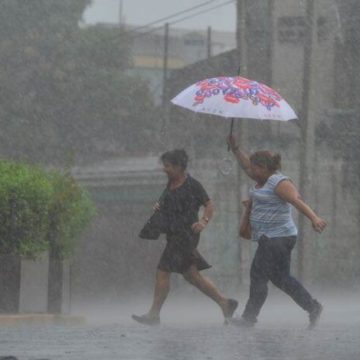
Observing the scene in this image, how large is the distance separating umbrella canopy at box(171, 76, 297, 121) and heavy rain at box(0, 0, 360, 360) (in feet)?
0.06

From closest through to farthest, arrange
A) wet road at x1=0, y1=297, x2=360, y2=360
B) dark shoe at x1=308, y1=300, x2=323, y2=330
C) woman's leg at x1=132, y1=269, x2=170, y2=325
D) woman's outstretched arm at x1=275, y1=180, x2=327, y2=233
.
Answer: wet road at x1=0, y1=297, x2=360, y2=360, woman's outstretched arm at x1=275, y1=180, x2=327, y2=233, dark shoe at x1=308, y1=300, x2=323, y2=330, woman's leg at x1=132, y1=269, x2=170, y2=325

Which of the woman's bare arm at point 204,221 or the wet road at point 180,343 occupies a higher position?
the woman's bare arm at point 204,221

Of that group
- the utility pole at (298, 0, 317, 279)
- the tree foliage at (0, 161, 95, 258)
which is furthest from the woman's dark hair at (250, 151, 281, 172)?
the utility pole at (298, 0, 317, 279)

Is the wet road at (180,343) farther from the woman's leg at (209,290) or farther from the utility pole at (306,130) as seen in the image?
the utility pole at (306,130)

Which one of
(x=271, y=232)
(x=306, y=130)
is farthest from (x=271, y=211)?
(x=306, y=130)

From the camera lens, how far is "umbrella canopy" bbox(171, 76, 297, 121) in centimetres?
1107

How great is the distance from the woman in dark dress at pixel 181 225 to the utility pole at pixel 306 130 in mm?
10507

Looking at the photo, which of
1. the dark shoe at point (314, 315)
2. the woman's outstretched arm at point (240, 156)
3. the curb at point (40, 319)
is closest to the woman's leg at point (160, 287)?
the woman's outstretched arm at point (240, 156)

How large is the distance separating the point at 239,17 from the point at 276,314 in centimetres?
803

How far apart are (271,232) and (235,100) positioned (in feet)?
3.73

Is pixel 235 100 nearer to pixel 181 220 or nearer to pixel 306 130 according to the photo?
pixel 181 220

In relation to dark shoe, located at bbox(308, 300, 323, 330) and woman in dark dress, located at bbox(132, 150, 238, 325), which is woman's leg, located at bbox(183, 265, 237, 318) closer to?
woman in dark dress, located at bbox(132, 150, 238, 325)

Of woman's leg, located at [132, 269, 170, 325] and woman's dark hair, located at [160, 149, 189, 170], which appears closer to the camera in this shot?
woman's dark hair, located at [160, 149, 189, 170]

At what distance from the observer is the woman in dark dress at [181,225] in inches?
446
